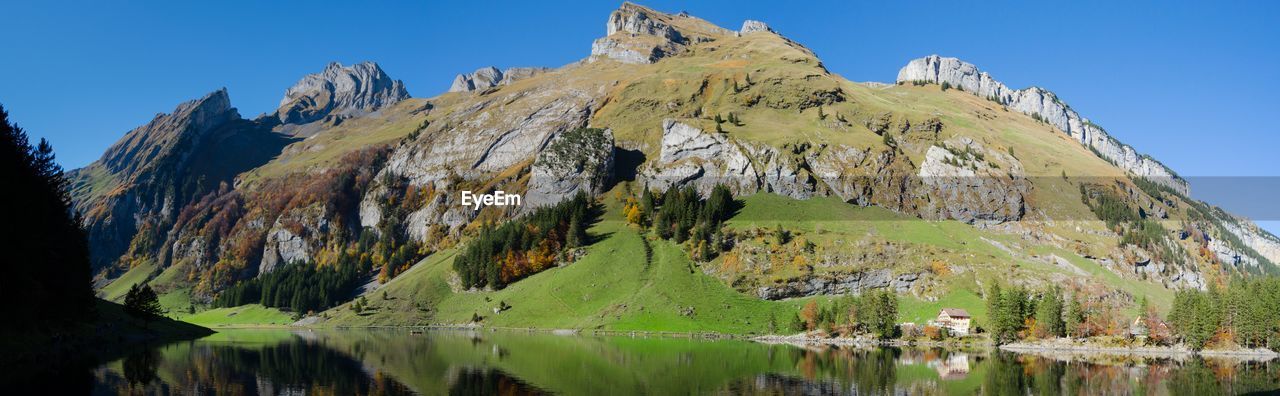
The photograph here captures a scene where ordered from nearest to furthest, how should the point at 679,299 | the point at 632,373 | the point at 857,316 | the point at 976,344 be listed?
the point at 632,373 → the point at 976,344 → the point at 857,316 → the point at 679,299

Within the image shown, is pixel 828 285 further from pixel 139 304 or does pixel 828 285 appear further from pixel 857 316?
pixel 139 304

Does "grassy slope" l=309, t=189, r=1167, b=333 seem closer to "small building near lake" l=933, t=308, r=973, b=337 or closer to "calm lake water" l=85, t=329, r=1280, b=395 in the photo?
"small building near lake" l=933, t=308, r=973, b=337

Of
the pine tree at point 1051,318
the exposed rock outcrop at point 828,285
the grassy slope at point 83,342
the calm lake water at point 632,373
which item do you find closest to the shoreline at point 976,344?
the pine tree at point 1051,318

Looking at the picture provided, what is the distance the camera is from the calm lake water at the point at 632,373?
65.8 m

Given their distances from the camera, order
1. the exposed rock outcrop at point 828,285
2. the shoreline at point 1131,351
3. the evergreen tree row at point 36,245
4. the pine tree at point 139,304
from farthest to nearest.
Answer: the exposed rock outcrop at point 828,285 < the pine tree at point 139,304 < the shoreline at point 1131,351 < the evergreen tree row at point 36,245

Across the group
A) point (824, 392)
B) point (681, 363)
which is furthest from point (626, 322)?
point (824, 392)

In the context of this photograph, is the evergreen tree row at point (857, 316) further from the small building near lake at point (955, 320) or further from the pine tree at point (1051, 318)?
the pine tree at point (1051, 318)

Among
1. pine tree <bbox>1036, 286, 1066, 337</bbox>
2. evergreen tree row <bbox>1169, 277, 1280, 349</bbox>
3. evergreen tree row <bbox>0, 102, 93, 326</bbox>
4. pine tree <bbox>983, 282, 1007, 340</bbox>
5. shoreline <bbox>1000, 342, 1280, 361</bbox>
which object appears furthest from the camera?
pine tree <bbox>1036, 286, 1066, 337</bbox>

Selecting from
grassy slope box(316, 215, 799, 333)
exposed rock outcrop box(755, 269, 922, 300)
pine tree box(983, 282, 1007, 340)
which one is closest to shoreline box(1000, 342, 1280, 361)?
pine tree box(983, 282, 1007, 340)

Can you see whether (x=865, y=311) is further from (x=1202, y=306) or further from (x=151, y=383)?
(x=151, y=383)

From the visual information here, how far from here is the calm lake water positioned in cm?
6575

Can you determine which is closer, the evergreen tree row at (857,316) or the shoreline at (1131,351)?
the shoreline at (1131,351)

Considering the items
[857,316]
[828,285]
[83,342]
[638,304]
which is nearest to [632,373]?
[83,342]

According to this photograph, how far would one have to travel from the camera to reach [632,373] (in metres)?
79.7
